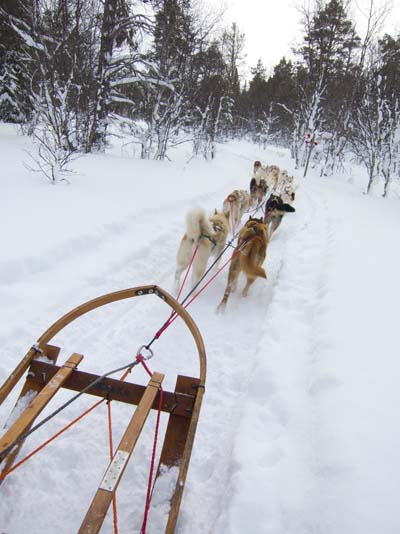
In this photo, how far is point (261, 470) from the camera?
63.5 inches

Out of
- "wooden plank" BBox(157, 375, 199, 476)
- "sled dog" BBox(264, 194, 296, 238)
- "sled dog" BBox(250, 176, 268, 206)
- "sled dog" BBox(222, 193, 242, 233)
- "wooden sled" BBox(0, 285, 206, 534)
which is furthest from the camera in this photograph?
"sled dog" BBox(250, 176, 268, 206)

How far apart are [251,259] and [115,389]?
6.54ft

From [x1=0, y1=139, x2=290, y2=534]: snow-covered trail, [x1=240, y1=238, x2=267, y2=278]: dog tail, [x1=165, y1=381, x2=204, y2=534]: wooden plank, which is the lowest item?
[x1=0, y1=139, x2=290, y2=534]: snow-covered trail

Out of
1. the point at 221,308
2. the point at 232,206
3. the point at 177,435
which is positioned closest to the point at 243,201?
the point at 232,206

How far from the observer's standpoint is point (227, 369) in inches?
95.4

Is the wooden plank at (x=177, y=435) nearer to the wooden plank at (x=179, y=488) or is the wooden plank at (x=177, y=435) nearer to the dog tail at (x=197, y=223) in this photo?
the wooden plank at (x=179, y=488)

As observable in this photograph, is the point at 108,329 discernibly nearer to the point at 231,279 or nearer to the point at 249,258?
the point at 231,279

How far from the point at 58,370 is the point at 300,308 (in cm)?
240

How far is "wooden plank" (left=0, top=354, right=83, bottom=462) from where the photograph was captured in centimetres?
111

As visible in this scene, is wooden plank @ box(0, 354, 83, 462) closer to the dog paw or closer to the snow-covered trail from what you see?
the snow-covered trail

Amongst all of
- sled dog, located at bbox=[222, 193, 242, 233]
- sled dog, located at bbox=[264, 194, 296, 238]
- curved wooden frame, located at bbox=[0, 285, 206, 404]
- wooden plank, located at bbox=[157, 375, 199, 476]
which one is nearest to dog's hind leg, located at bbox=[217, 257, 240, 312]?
curved wooden frame, located at bbox=[0, 285, 206, 404]

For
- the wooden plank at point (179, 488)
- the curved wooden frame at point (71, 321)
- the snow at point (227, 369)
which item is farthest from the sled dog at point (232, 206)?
the wooden plank at point (179, 488)

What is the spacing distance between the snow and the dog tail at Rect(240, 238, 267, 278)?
1.31 ft

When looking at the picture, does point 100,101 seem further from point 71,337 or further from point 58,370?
point 58,370
